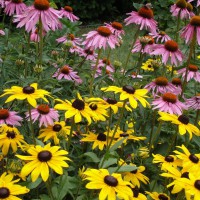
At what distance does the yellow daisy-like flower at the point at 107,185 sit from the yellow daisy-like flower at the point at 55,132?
0.33m

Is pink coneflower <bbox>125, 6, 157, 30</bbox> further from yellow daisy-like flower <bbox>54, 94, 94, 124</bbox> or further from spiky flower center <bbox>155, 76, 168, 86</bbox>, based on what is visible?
yellow daisy-like flower <bbox>54, 94, 94, 124</bbox>

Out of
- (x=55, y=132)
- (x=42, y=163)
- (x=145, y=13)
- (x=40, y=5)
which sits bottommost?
(x=55, y=132)

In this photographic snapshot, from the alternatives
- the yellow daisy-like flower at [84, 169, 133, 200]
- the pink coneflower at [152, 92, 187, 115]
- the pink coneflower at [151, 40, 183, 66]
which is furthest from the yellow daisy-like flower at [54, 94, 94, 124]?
the pink coneflower at [151, 40, 183, 66]

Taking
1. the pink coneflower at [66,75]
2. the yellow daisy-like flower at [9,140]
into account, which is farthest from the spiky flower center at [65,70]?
the yellow daisy-like flower at [9,140]

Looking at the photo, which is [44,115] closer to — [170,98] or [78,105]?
[78,105]

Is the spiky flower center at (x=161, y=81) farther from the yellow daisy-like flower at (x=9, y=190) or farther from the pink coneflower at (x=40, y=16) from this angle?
the yellow daisy-like flower at (x=9, y=190)

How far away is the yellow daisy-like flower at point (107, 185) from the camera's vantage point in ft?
4.06

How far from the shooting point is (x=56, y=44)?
110 inches

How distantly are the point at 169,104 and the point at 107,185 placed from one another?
62 cm

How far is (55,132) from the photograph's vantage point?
167 centimetres

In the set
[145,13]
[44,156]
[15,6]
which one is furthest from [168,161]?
[15,6]

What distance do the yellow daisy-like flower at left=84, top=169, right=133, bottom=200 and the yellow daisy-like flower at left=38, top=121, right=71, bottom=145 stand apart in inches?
12.9

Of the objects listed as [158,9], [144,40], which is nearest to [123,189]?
[144,40]

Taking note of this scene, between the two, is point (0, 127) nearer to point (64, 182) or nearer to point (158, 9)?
point (64, 182)
